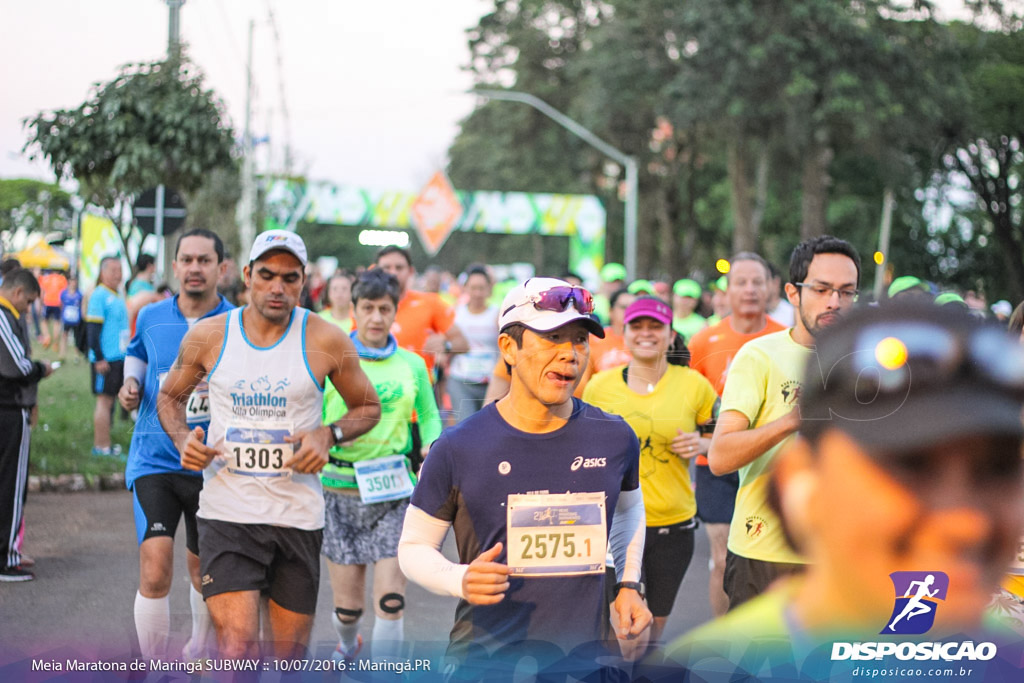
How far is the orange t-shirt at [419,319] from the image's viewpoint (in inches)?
330

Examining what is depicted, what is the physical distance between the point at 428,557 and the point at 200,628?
2.81m

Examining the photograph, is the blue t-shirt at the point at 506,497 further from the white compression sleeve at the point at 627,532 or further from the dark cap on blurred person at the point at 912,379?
the dark cap on blurred person at the point at 912,379

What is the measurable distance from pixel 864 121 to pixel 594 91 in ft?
31.4

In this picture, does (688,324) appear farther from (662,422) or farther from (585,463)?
(585,463)

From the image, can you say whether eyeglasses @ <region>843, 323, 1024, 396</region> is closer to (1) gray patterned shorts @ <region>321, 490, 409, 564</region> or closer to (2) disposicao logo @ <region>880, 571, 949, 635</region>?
(2) disposicao logo @ <region>880, 571, 949, 635</region>

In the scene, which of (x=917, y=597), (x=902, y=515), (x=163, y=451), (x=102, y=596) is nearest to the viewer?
(x=902, y=515)

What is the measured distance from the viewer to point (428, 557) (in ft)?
10.2

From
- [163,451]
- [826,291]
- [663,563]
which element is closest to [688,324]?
[663,563]

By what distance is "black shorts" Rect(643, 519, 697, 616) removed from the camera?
536cm

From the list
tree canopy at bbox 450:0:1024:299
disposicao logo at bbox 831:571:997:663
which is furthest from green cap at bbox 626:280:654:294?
tree canopy at bbox 450:0:1024:299

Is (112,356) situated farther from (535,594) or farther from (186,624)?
(535,594)

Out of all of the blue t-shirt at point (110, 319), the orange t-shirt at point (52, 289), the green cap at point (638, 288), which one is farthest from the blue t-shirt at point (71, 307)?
the green cap at point (638, 288)

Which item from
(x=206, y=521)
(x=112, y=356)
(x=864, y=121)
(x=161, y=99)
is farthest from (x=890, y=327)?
(x=864, y=121)

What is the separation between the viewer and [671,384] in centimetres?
545
